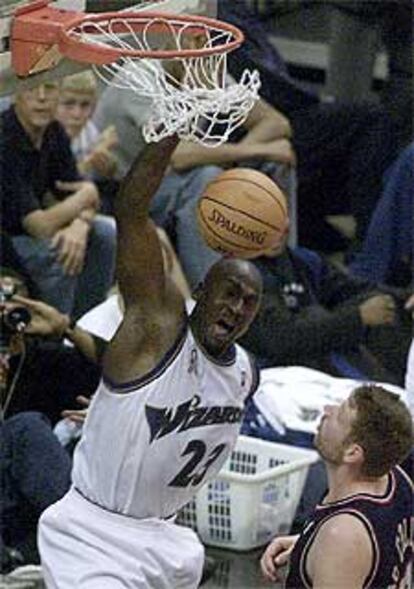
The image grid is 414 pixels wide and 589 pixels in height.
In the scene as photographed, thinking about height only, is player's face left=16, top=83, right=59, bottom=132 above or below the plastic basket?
above

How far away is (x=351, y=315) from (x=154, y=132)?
334 centimetres

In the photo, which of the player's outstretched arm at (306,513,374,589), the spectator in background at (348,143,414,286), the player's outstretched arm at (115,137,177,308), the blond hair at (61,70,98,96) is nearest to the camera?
the player's outstretched arm at (306,513,374,589)

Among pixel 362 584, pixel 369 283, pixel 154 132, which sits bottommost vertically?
pixel 369 283

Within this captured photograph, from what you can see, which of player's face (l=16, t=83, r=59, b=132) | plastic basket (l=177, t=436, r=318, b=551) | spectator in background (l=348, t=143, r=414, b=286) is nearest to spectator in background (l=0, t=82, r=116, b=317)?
player's face (l=16, t=83, r=59, b=132)

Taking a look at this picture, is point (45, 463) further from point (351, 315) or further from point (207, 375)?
point (351, 315)

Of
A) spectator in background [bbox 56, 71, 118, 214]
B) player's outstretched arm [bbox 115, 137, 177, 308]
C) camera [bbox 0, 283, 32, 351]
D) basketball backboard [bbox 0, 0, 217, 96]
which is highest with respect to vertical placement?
basketball backboard [bbox 0, 0, 217, 96]

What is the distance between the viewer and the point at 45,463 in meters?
8.54

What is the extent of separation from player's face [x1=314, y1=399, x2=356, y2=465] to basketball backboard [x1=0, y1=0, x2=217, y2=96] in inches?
60.1

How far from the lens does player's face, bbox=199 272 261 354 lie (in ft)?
23.6

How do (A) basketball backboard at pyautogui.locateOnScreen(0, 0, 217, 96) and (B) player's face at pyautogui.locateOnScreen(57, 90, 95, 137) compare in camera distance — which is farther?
(B) player's face at pyautogui.locateOnScreen(57, 90, 95, 137)

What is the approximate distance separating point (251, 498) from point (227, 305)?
6.31 feet

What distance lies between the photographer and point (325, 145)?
11539 mm

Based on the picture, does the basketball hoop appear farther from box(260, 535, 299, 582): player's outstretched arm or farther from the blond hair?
the blond hair

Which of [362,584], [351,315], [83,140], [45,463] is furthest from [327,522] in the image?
[83,140]
